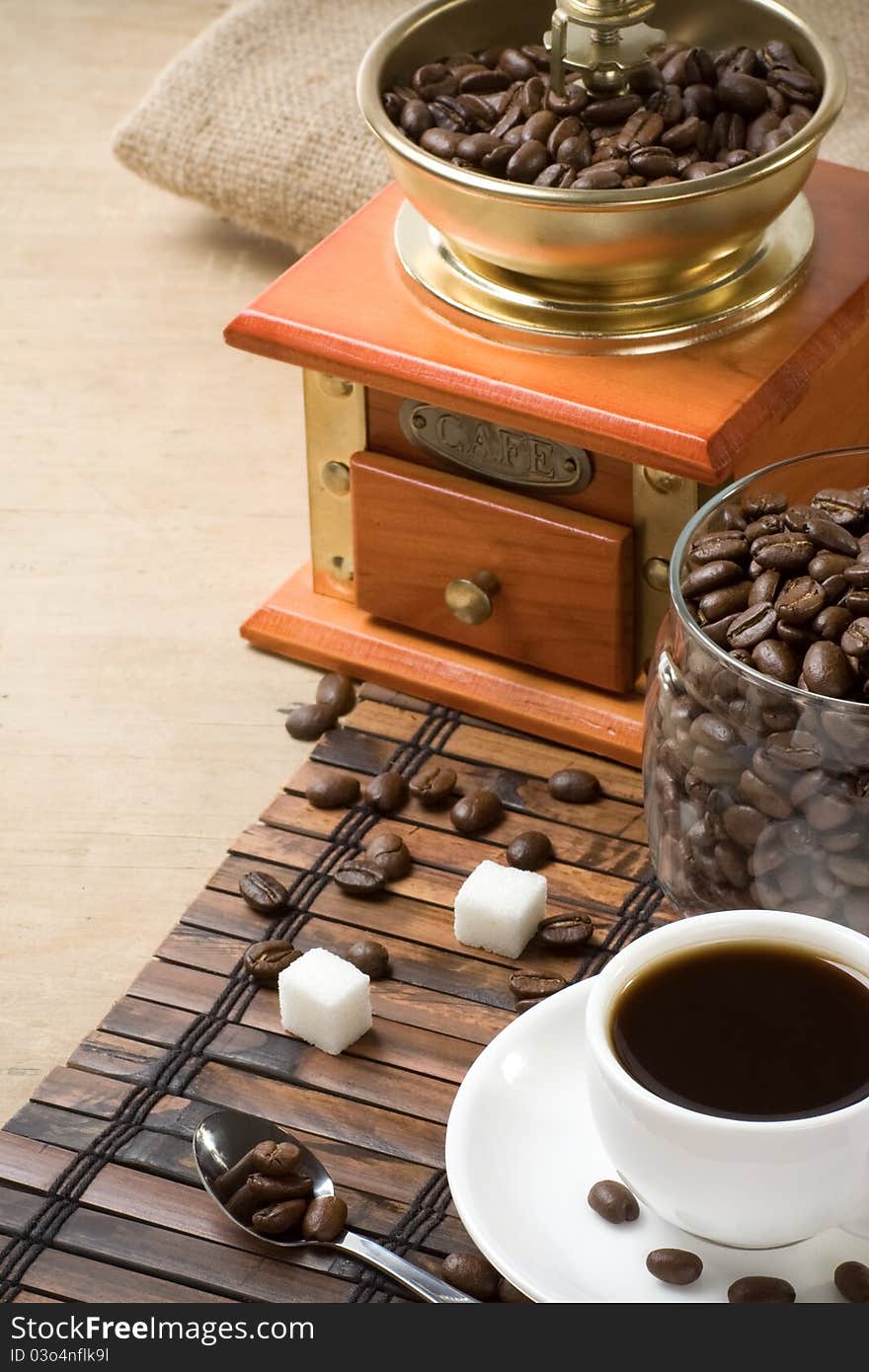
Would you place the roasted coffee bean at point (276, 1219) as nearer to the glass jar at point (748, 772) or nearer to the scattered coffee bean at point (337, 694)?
the glass jar at point (748, 772)

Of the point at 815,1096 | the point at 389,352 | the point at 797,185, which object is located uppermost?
the point at 797,185

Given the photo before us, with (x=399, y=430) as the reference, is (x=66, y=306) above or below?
below

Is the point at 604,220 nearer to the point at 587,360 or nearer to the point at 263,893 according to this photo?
the point at 587,360

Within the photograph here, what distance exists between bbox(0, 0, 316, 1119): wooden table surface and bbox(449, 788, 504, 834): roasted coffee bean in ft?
0.54

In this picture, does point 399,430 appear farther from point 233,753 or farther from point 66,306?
point 66,306

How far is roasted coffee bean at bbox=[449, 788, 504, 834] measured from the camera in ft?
4.89

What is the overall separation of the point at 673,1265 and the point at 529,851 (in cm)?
46

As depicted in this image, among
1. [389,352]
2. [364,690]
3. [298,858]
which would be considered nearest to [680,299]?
[389,352]

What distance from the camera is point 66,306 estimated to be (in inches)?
86.9

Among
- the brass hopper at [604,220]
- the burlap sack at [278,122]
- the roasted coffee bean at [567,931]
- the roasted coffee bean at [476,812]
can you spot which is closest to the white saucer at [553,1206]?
the roasted coffee bean at [567,931]

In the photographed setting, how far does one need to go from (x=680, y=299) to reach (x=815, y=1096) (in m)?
0.72

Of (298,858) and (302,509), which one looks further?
(302,509)

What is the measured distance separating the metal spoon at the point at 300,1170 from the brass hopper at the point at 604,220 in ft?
2.14

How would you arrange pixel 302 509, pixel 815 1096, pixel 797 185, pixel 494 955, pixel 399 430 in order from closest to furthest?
pixel 815 1096, pixel 494 955, pixel 797 185, pixel 399 430, pixel 302 509
